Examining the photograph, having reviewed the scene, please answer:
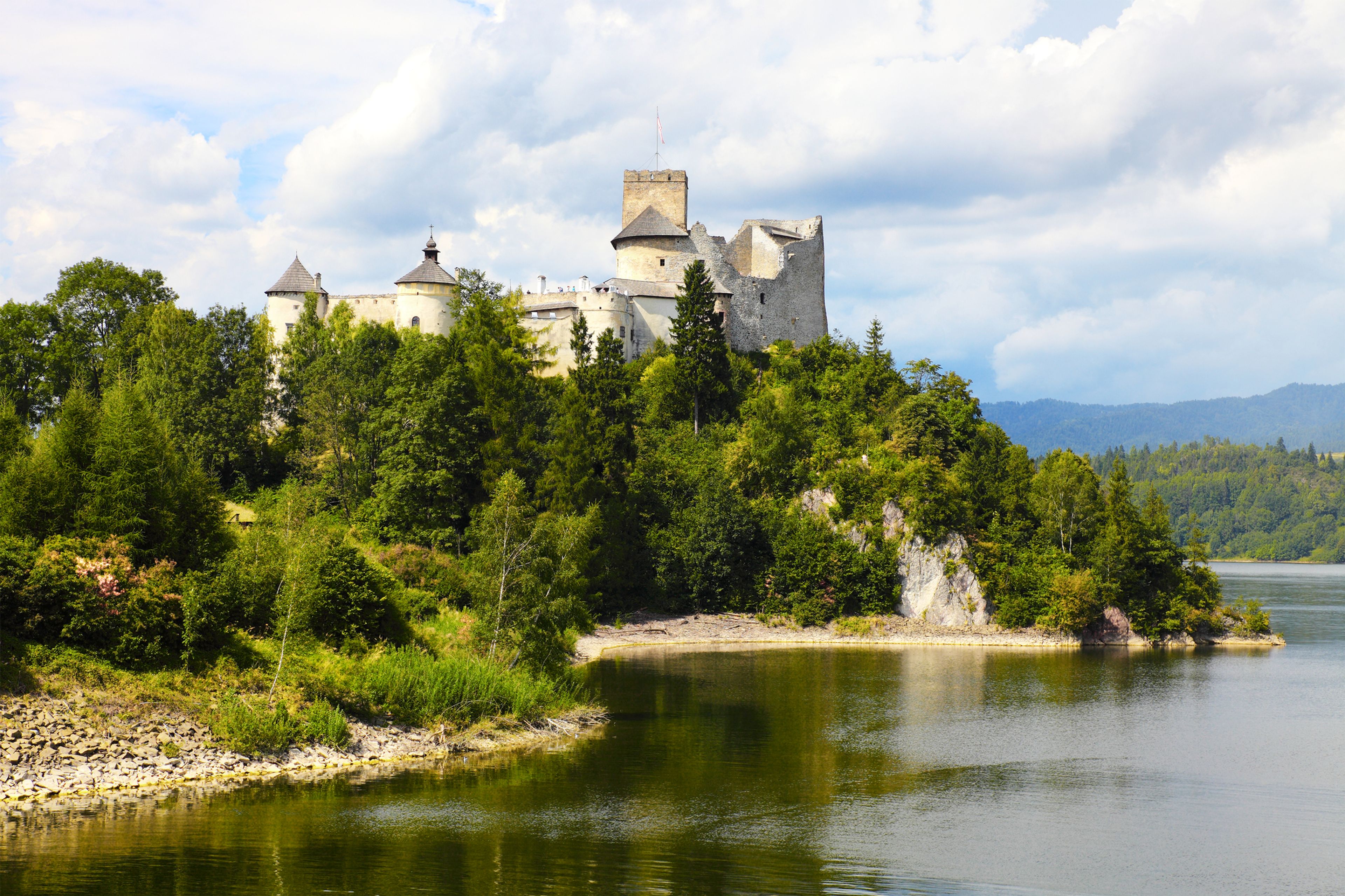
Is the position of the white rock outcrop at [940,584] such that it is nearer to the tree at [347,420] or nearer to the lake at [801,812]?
the lake at [801,812]

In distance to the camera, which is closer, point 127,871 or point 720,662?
point 127,871

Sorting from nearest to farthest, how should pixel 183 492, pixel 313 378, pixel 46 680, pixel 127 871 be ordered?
pixel 127 871 → pixel 46 680 → pixel 183 492 → pixel 313 378

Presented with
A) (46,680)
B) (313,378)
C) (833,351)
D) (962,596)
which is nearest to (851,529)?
(962,596)

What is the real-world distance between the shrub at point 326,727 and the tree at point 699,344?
39667mm

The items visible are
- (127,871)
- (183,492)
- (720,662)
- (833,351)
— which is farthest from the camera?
(833,351)

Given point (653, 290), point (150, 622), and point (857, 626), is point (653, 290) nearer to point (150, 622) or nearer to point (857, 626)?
point (857, 626)

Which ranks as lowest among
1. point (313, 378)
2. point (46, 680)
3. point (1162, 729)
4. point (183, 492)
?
point (1162, 729)

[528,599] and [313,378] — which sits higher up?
[313,378]

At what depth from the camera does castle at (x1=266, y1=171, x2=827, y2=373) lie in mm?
68000

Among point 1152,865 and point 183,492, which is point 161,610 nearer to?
point 183,492

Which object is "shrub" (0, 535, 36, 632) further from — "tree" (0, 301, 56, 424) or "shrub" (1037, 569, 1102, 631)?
"shrub" (1037, 569, 1102, 631)

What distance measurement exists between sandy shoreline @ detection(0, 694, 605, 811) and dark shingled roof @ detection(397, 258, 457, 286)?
4238 centimetres

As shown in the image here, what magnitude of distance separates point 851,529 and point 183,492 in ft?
125

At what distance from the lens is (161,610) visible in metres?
28.8
